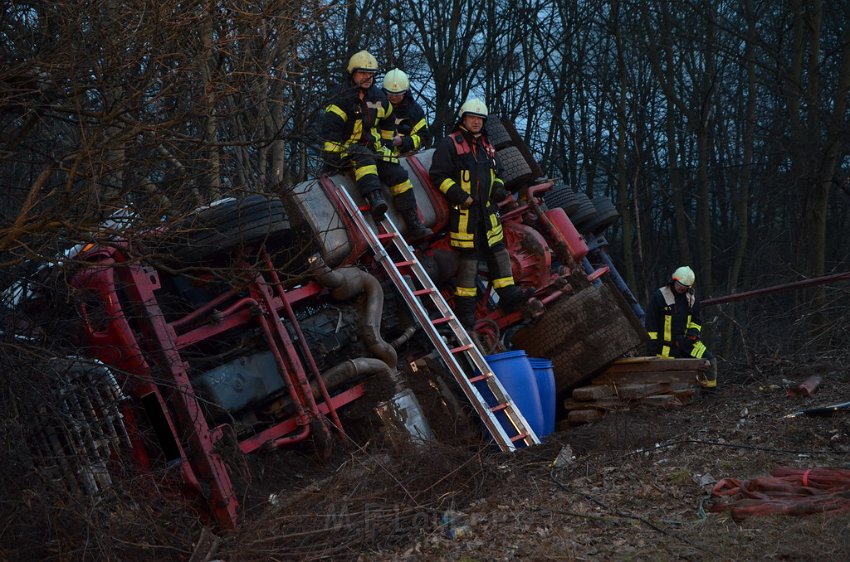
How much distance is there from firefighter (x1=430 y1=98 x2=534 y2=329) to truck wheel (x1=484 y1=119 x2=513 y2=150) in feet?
2.87

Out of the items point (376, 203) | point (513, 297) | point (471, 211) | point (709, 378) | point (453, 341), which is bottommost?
point (709, 378)

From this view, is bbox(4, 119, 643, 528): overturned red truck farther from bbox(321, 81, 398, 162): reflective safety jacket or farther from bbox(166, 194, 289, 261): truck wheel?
bbox(321, 81, 398, 162): reflective safety jacket

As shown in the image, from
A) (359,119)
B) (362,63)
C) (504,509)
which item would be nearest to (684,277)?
(359,119)

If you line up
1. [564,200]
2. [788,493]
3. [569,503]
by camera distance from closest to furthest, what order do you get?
[788,493], [569,503], [564,200]

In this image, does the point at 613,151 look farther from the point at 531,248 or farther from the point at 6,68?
the point at 6,68

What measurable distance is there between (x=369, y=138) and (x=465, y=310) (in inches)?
62.6

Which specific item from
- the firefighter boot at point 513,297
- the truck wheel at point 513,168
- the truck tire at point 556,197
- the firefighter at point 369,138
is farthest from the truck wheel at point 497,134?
the firefighter boot at point 513,297

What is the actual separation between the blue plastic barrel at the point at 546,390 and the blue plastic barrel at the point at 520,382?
0.20m

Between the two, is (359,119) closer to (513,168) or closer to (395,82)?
(395,82)

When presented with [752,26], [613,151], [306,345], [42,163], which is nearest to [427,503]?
[306,345]

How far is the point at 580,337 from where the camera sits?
30.4 feet

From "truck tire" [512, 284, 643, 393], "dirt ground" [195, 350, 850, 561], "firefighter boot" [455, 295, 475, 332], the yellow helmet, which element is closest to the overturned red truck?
"truck tire" [512, 284, 643, 393]

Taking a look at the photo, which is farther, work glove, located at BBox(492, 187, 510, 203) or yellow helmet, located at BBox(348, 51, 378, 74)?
work glove, located at BBox(492, 187, 510, 203)

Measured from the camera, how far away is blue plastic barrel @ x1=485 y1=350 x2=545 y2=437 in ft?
27.0
